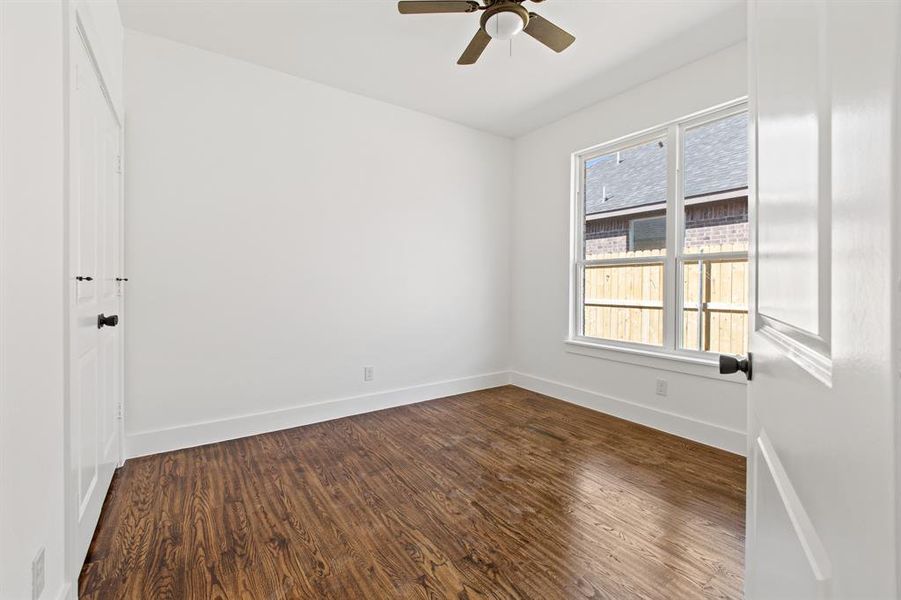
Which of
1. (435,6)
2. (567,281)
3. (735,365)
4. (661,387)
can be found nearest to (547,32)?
(435,6)

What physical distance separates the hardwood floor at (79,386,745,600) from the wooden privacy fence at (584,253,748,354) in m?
0.84

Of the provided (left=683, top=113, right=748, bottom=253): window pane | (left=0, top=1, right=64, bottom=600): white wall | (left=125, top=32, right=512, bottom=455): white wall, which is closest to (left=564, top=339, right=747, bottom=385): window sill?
(left=683, top=113, right=748, bottom=253): window pane

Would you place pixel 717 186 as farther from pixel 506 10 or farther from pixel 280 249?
pixel 280 249

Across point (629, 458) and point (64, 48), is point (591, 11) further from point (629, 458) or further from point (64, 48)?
point (629, 458)

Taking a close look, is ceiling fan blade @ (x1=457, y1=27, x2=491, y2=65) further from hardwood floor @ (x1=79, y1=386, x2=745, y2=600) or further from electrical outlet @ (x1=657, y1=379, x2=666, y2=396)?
electrical outlet @ (x1=657, y1=379, x2=666, y2=396)

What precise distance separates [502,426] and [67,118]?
3098mm

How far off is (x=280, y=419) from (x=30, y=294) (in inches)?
93.3

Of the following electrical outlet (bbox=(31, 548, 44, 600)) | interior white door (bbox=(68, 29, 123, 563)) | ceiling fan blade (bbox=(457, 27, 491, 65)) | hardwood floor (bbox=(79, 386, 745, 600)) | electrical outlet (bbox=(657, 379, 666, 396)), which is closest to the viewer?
electrical outlet (bbox=(31, 548, 44, 600))

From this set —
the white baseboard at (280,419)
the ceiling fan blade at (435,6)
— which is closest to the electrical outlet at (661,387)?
the white baseboard at (280,419)

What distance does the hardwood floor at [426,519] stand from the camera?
1588mm

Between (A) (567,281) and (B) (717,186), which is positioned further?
(A) (567,281)

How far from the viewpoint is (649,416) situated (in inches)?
132

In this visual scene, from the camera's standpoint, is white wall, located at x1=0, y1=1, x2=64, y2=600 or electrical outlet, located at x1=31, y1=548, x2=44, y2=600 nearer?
white wall, located at x1=0, y1=1, x2=64, y2=600

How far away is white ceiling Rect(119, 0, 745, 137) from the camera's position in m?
2.53
